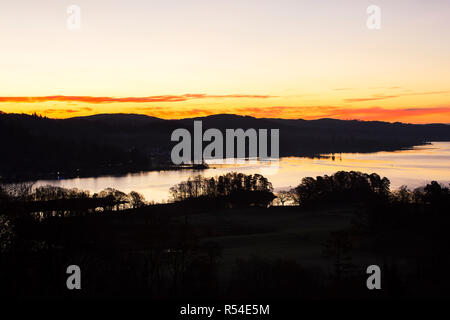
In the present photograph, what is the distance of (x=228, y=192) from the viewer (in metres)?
49.6

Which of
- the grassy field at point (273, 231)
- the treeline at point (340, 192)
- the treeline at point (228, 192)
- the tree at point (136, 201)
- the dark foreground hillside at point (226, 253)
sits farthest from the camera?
the treeline at point (228, 192)

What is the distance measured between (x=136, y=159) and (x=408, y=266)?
85675 mm

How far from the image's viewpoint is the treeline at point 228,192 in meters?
46.3

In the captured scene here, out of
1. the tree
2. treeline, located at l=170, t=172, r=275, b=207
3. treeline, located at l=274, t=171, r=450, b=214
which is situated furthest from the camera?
treeline, located at l=170, t=172, r=275, b=207

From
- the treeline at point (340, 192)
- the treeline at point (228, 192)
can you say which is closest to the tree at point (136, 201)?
the treeline at point (228, 192)

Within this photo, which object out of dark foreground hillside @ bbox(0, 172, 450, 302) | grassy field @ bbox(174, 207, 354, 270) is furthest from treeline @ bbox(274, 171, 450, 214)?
dark foreground hillside @ bbox(0, 172, 450, 302)

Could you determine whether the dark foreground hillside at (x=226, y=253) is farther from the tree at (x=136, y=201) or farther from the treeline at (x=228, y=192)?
the treeline at (x=228, y=192)

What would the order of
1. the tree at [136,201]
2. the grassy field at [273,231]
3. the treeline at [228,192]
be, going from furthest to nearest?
the treeline at [228,192]
the tree at [136,201]
the grassy field at [273,231]

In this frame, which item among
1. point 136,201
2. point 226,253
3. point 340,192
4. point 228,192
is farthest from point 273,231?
point 228,192

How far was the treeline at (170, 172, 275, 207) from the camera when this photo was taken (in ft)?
152

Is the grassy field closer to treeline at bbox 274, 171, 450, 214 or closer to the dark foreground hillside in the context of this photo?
the dark foreground hillside
